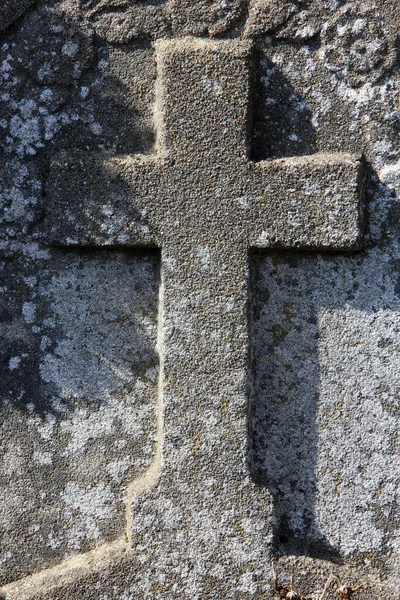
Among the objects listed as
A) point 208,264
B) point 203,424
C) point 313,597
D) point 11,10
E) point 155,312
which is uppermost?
point 11,10

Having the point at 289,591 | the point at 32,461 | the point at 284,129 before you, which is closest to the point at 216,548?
the point at 289,591

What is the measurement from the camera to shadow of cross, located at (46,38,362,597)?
237 cm

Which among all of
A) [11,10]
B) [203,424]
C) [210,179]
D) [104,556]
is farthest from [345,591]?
[11,10]

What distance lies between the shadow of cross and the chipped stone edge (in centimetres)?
2

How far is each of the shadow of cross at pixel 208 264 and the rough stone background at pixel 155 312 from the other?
10 centimetres

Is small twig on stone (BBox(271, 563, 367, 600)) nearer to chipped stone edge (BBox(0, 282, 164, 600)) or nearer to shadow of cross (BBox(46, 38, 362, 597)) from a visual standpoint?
shadow of cross (BBox(46, 38, 362, 597))

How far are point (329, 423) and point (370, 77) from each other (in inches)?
46.5

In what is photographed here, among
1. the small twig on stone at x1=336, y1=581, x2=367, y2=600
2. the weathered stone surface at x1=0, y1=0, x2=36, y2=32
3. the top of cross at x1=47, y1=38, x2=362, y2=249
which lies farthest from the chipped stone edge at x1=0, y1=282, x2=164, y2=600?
the weathered stone surface at x1=0, y1=0, x2=36, y2=32

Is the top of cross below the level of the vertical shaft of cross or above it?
above

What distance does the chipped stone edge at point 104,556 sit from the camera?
241cm

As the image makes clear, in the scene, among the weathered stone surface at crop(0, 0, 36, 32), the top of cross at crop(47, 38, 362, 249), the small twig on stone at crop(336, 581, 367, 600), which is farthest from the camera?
the weathered stone surface at crop(0, 0, 36, 32)

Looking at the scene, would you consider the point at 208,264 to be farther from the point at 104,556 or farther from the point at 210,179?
the point at 104,556

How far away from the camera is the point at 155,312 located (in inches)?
99.5

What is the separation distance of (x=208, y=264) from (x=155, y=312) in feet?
0.90
